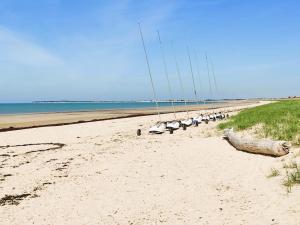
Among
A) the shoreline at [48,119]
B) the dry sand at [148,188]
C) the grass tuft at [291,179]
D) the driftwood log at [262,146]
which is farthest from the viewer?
the shoreline at [48,119]

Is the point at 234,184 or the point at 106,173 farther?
the point at 106,173

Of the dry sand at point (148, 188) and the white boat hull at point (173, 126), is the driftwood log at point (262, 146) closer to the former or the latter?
the dry sand at point (148, 188)

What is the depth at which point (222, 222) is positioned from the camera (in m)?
8.52

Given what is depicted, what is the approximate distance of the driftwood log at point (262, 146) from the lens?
13.9 metres

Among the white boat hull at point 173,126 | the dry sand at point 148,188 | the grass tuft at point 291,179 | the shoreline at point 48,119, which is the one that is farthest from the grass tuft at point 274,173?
the shoreline at point 48,119

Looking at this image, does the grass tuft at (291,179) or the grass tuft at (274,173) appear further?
the grass tuft at (274,173)

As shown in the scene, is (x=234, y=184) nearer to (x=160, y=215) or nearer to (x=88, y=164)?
(x=160, y=215)

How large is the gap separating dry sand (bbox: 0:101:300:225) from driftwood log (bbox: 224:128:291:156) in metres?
0.31

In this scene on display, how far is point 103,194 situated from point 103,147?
10.0 metres

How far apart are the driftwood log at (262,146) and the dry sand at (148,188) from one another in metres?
0.31

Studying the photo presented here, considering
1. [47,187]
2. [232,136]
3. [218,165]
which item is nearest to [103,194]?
[47,187]

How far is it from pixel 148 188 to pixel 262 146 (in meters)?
5.41

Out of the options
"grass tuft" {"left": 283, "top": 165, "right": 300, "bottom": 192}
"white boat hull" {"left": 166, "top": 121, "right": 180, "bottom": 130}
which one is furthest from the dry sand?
"white boat hull" {"left": 166, "top": 121, "right": 180, "bottom": 130}

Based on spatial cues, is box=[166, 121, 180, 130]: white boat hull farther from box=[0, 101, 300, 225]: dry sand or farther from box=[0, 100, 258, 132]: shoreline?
box=[0, 100, 258, 132]: shoreline
